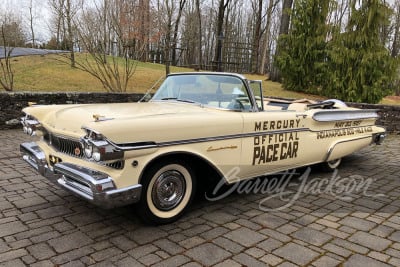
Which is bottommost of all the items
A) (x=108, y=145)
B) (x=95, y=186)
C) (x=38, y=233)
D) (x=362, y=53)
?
(x=38, y=233)

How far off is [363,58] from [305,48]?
3660 millimetres

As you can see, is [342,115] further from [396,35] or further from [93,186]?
[396,35]

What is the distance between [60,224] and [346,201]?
10.5ft

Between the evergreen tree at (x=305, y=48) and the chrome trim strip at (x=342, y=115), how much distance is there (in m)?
9.96

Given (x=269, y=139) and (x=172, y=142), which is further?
(x=269, y=139)

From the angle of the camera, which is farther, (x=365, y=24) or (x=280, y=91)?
(x=280, y=91)

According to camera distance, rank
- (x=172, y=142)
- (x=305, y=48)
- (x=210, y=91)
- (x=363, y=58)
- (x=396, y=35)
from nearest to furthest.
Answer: (x=172, y=142) < (x=210, y=91) < (x=363, y=58) < (x=305, y=48) < (x=396, y=35)

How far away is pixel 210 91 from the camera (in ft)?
14.1

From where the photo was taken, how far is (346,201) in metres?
4.29

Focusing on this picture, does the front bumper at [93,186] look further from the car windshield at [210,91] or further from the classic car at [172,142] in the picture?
the car windshield at [210,91]

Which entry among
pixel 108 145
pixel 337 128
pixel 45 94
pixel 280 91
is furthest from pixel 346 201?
pixel 280 91

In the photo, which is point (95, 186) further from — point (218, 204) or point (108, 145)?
point (218, 204)

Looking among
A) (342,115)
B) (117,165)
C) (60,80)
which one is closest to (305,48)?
(60,80)

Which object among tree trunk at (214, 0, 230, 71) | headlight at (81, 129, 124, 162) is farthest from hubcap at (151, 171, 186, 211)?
tree trunk at (214, 0, 230, 71)
